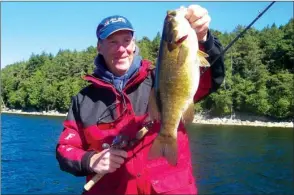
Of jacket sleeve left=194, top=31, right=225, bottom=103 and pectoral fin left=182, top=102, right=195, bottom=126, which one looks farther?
jacket sleeve left=194, top=31, right=225, bottom=103

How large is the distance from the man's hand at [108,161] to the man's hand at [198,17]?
1126 mm

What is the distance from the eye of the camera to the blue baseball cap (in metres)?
3.27

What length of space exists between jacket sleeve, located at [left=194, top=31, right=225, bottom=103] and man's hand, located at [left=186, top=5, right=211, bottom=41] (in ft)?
0.84

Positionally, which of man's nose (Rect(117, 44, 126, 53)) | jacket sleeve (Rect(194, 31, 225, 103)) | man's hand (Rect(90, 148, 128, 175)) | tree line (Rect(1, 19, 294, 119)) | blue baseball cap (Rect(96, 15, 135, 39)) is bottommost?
man's hand (Rect(90, 148, 128, 175))

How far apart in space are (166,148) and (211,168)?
19.7 m

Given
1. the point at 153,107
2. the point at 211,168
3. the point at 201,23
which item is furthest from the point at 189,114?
the point at 211,168

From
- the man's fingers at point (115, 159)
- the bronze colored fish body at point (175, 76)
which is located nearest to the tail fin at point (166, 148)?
the bronze colored fish body at point (175, 76)

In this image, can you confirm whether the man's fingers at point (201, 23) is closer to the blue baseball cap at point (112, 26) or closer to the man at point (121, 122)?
the man at point (121, 122)

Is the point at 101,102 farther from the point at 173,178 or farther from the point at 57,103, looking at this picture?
the point at 57,103

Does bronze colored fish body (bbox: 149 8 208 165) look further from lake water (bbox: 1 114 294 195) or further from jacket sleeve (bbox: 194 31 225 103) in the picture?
lake water (bbox: 1 114 294 195)

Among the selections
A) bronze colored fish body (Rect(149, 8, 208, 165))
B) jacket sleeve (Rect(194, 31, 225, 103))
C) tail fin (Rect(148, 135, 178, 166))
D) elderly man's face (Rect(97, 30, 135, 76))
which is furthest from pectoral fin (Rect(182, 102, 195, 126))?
elderly man's face (Rect(97, 30, 135, 76))

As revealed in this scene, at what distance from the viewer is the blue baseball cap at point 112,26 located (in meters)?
3.27

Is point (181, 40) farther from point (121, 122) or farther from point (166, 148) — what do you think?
point (121, 122)

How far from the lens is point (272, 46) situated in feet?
209
